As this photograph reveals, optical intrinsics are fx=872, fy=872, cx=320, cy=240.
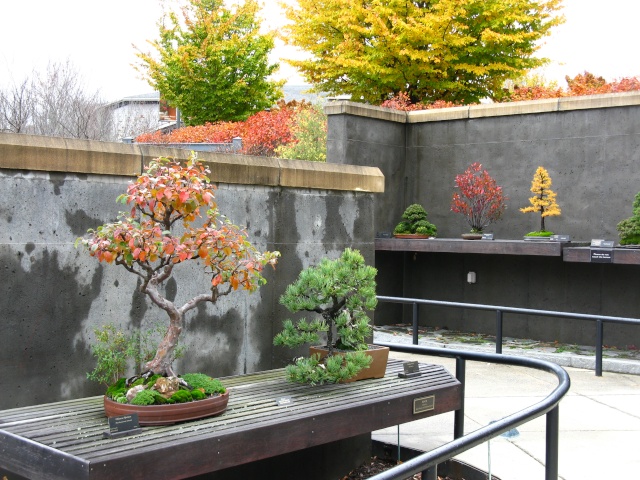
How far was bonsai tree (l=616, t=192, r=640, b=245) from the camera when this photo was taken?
12.9 m

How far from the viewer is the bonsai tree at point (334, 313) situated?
5.39 metres

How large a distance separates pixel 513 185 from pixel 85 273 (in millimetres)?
11359

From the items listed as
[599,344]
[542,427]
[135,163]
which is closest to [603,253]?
[599,344]

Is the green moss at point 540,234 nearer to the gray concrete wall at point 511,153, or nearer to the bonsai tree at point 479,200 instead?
the gray concrete wall at point 511,153

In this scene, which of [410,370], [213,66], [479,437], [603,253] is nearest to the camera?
[479,437]

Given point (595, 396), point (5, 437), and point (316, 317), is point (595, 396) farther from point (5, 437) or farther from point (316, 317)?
point (5, 437)

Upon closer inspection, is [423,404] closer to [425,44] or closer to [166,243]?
[166,243]

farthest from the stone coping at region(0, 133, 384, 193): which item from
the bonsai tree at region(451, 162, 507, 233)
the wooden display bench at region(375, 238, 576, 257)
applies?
the bonsai tree at region(451, 162, 507, 233)

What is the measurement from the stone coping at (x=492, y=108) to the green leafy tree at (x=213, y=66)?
19324mm

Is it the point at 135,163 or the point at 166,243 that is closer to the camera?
the point at 166,243

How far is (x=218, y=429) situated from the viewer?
4.29 metres

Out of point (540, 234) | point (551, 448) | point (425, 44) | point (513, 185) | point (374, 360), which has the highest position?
point (425, 44)

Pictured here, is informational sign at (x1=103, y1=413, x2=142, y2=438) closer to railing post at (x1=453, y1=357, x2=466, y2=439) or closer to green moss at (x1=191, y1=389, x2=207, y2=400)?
green moss at (x1=191, y1=389, x2=207, y2=400)

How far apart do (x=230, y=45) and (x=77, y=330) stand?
31.4 m
